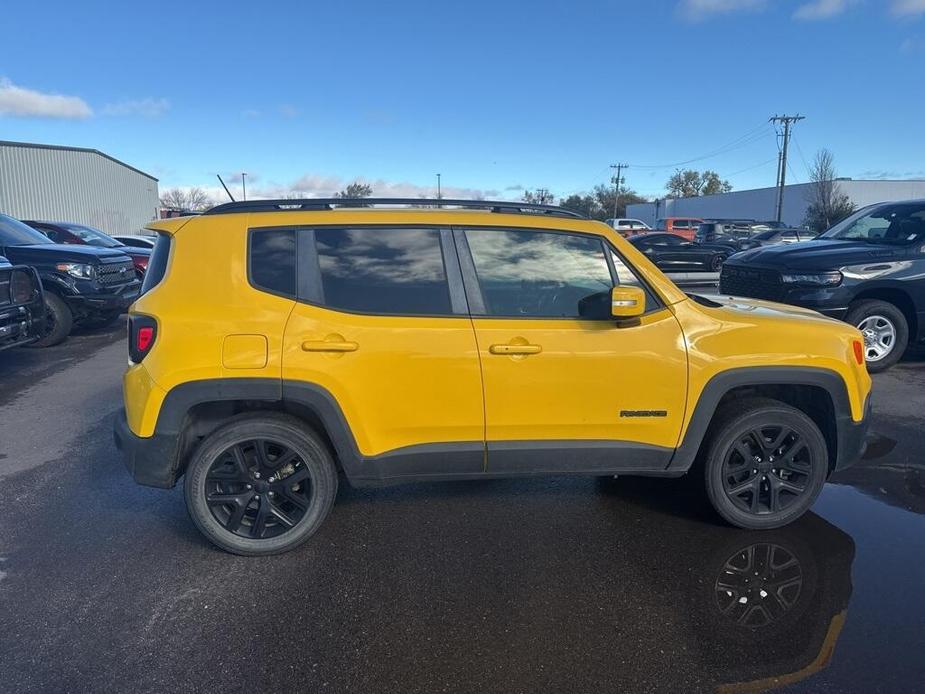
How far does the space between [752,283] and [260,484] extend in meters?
6.50

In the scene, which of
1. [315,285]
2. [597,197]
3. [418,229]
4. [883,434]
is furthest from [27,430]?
[597,197]

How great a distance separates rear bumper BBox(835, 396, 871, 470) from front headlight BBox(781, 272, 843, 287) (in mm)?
3903

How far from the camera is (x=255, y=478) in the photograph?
11.3 ft

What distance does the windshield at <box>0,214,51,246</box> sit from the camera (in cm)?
957

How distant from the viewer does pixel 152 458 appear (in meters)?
3.33

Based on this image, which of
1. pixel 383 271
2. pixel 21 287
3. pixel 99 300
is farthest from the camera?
pixel 99 300

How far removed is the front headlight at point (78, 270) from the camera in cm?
925

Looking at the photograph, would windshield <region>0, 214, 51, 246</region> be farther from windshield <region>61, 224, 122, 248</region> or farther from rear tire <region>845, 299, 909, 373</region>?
rear tire <region>845, 299, 909, 373</region>

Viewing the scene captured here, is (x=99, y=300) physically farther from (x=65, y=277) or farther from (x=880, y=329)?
(x=880, y=329)

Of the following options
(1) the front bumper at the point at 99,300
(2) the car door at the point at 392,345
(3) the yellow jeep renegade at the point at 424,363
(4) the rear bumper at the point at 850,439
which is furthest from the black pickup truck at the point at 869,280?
(1) the front bumper at the point at 99,300

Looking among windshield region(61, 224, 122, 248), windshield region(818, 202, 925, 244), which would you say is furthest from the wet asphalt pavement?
windshield region(61, 224, 122, 248)

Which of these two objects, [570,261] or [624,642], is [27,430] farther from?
[624,642]

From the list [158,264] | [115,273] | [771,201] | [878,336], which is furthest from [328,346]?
[771,201]

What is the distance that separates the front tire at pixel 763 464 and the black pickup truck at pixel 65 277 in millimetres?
8880
